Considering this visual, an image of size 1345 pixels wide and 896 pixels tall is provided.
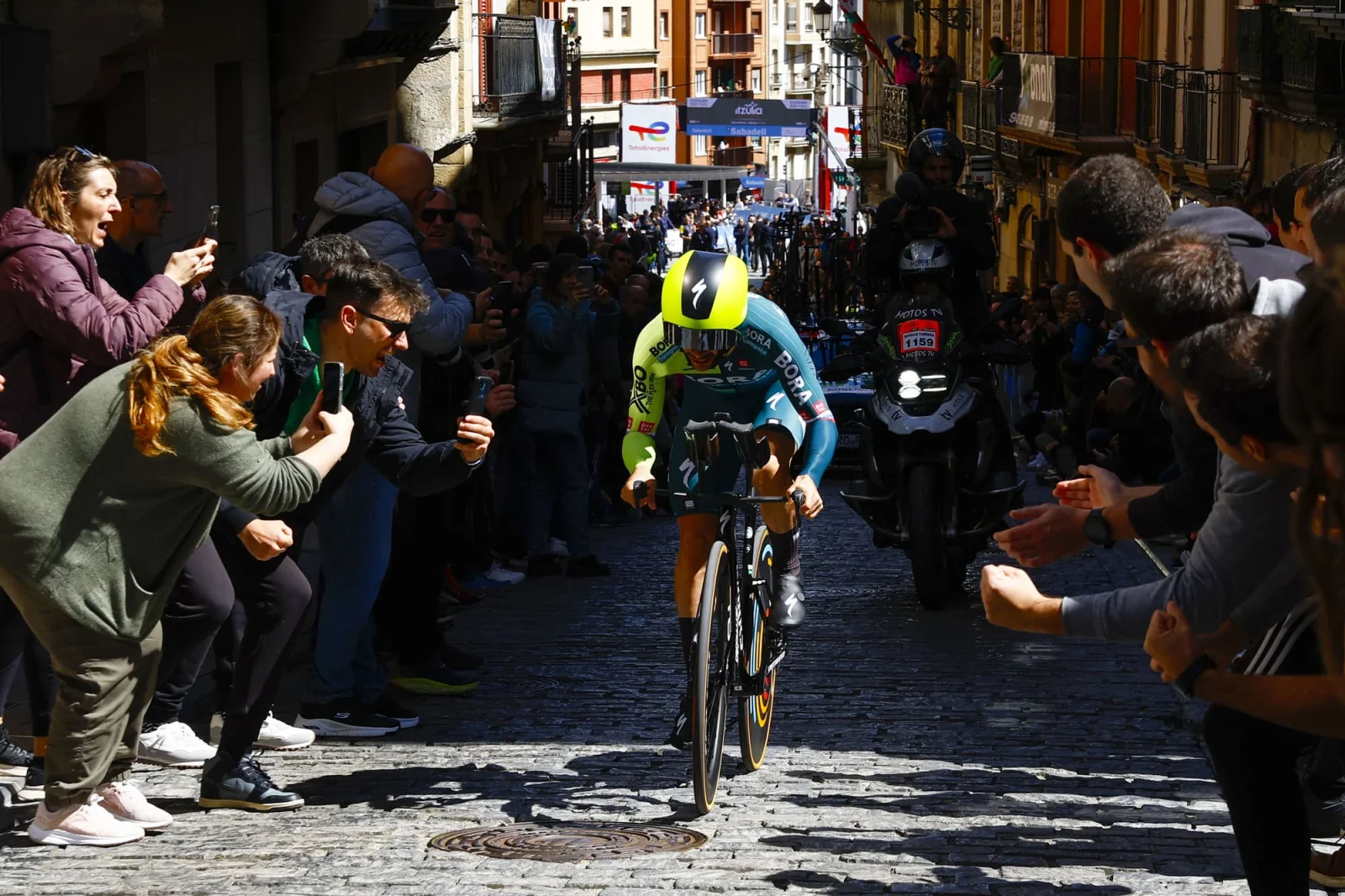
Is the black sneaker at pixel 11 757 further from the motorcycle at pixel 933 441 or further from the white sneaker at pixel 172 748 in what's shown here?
Answer: the motorcycle at pixel 933 441

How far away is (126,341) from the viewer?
6.93 meters

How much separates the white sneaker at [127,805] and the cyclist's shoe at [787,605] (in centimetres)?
225

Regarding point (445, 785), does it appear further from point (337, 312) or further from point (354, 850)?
point (337, 312)

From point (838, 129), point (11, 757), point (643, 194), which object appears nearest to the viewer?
point (11, 757)

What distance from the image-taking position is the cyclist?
23.8ft

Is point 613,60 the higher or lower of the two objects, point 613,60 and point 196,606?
the higher

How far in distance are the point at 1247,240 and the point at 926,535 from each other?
5.99 m

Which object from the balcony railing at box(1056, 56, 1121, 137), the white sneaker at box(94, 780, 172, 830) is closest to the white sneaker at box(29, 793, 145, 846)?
the white sneaker at box(94, 780, 172, 830)

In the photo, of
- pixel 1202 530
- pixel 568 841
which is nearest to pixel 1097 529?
pixel 1202 530

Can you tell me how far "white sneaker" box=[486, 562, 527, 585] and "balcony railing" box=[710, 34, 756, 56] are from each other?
4375 inches

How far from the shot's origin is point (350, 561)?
7977 mm

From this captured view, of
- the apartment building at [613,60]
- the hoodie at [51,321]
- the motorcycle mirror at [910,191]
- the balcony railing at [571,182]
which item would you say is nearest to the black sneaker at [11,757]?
the hoodie at [51,321]

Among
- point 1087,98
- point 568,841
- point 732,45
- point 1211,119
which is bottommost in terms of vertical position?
point 568,841

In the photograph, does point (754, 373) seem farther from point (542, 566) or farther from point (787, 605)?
point (542, 566)
